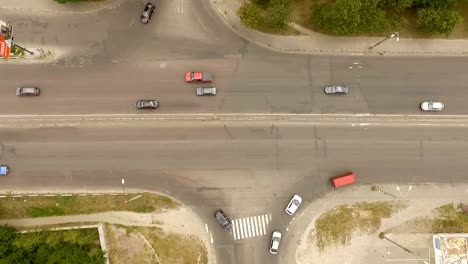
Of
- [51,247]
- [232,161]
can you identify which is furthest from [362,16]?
[51,247]

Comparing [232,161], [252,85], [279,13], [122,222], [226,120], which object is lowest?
[122,222]

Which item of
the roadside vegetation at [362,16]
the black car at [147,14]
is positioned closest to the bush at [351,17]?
the roadside vegetation at [362,16]

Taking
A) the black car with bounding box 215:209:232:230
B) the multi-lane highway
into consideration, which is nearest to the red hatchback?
the multi-lane highway

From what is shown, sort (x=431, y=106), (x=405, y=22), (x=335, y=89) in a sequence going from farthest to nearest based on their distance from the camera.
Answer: (x=405, y=22) → (x=431, y=106) → (x=335, y=89)

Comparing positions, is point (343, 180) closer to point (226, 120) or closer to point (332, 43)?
point (226, 120)

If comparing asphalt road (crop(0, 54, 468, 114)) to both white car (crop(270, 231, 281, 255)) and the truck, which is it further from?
white car (crop(270, 231, 281, 255))

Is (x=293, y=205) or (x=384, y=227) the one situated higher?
(x=293, y=205)
